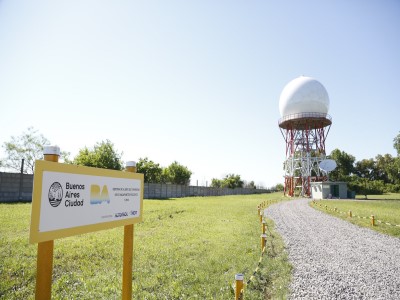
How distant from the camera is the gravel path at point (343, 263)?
671 centimetres

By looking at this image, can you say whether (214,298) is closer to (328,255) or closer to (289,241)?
(328,255)

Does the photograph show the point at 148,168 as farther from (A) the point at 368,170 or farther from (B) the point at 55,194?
(A) the point at 368,170

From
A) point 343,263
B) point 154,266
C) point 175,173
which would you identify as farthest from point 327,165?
point 154,266

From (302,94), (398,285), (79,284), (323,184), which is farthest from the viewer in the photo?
(302,94)

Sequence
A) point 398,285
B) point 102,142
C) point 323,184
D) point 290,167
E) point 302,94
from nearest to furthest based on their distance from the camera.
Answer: point 398,285
point 323,184
point 302,94
point 290,167
point 102,142

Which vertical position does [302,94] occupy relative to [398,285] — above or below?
above

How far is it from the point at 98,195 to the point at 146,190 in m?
43.4

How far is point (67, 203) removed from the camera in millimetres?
3164

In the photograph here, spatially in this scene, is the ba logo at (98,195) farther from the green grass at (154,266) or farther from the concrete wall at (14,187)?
the concrete wall at (14,187)

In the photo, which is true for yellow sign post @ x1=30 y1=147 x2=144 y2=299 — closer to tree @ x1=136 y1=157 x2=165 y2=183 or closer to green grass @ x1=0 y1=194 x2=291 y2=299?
green grass @ x1=0 y1=194 x2=291 y2=299

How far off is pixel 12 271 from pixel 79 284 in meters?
2.08

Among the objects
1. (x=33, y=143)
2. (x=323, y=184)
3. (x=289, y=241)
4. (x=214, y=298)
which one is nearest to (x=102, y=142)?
(x=33, y=143)

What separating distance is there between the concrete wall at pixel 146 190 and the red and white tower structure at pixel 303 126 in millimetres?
20918

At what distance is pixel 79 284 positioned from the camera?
22.0 feet
